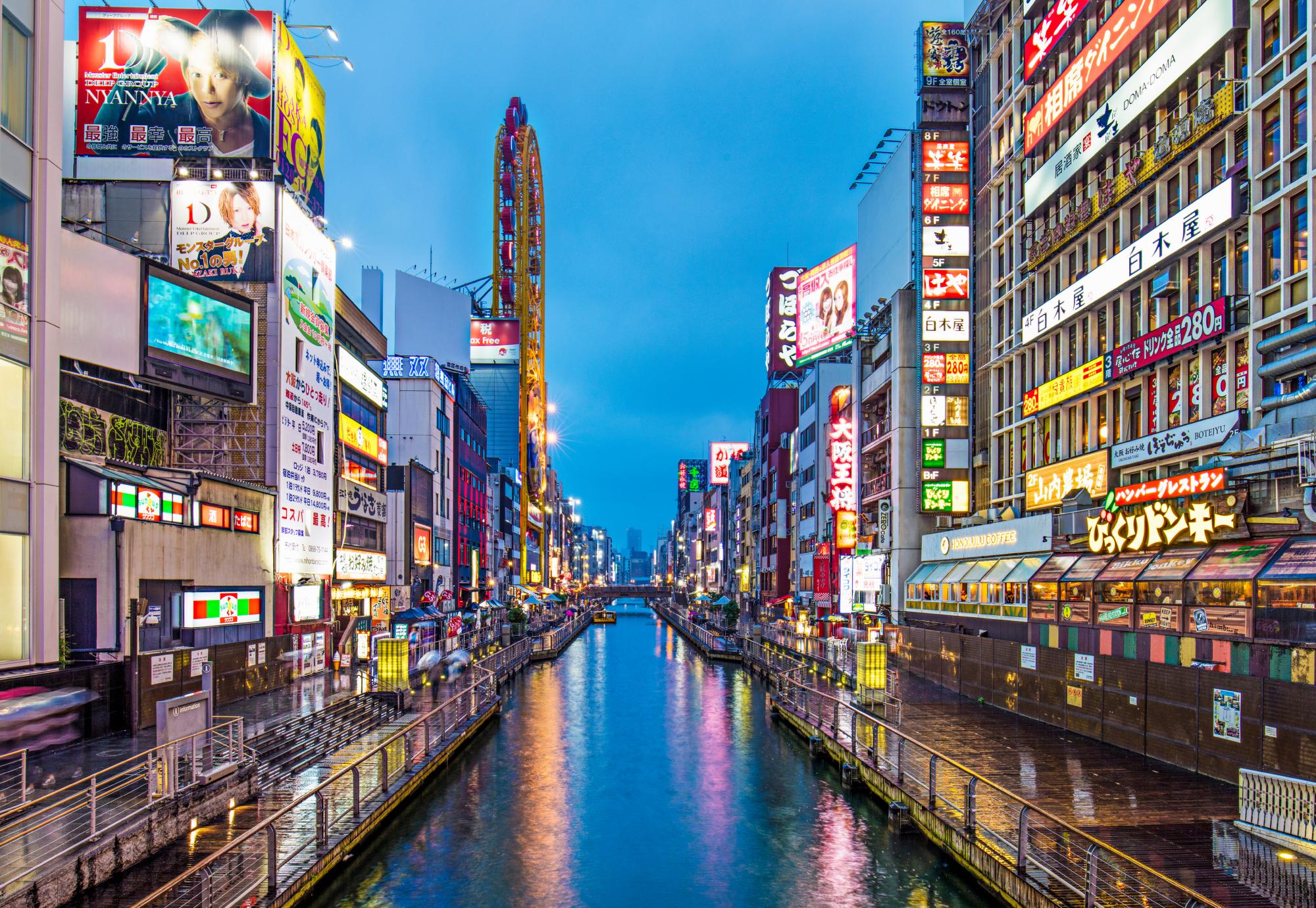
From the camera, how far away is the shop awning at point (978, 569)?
39000 millimetres

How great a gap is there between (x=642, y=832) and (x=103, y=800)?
35.1ft

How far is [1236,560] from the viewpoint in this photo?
819 inches

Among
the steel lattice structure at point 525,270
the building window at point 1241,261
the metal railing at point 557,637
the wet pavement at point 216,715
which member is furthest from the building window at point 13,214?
the steel lattice structure at point 525,270

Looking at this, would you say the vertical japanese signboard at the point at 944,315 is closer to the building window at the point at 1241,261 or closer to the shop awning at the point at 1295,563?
the building window at the point at 1241,261

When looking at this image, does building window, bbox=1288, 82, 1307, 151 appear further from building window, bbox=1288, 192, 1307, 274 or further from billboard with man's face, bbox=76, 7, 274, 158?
billboard with man's face, bbox=76, 7, 274, 158

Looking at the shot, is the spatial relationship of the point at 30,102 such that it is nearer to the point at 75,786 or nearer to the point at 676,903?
the point at 75,786

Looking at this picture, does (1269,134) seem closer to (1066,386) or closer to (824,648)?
(1066,386)

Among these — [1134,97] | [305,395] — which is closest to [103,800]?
[305,395]

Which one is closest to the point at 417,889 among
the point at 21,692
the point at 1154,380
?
the point at 21,692

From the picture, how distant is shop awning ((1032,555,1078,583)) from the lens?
2975 centimetres

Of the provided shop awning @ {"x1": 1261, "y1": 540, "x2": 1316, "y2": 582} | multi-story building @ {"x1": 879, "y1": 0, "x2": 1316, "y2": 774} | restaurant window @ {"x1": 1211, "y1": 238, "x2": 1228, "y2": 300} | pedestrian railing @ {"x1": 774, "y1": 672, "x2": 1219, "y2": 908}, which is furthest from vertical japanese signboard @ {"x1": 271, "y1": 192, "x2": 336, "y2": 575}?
restaurant window @ {"x1": 1211, "y1": 238, "x2": 1228, "y2": 300}

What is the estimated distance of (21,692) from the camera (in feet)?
63.6

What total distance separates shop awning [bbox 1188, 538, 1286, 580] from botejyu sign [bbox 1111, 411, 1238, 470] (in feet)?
23.9

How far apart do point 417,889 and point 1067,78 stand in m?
38.0
